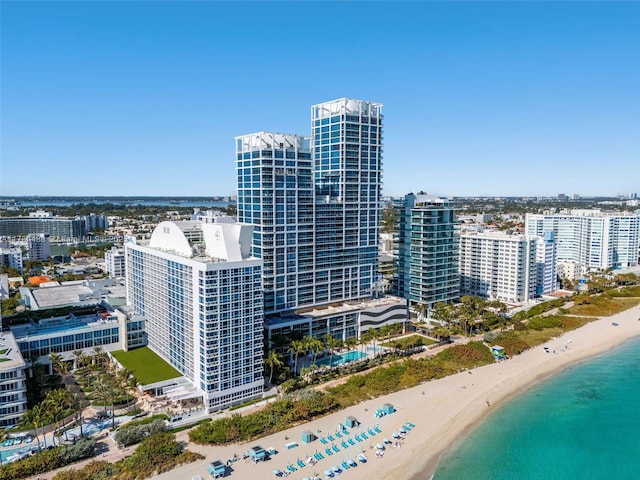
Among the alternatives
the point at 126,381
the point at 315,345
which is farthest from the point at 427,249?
the point at 126,381

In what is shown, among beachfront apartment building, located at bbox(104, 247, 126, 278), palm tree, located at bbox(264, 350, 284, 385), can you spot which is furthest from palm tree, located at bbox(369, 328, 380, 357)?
beachfront apartment building, located at bbox(104, 247, 126, 278)

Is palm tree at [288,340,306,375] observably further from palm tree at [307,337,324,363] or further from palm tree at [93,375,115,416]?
palm tree at [93,375,115,416]

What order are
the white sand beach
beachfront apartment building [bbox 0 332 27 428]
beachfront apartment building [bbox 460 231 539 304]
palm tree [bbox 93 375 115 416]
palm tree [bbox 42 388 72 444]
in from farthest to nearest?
1. beachfront apartment building [bbox 460 231 539 304]
2. palm tree [bbox 93 375 115 416]
3. beachfront apartment building [bbox 0 332 27 428]
4. palm tree [bbox 42 388 72 444]
5. the white sand beach

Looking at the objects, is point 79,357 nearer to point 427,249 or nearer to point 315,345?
point 315,345

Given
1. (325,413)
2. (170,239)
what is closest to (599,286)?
(325,413)

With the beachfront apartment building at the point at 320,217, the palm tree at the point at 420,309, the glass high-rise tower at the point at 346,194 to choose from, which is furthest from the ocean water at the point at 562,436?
the glass high-rise tower at the point at 346,194

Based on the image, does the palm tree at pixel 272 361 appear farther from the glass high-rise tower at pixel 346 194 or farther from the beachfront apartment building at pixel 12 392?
the beachfront apartment building at pixel 12 392
